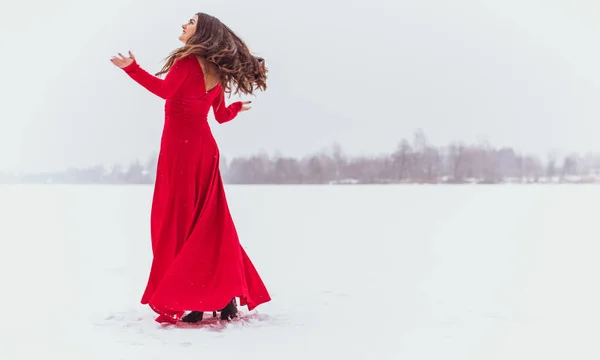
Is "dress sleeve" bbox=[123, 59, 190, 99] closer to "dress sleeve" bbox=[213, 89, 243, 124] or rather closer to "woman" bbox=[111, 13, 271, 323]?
"woman" bbox=[111, 13, 271, 323]

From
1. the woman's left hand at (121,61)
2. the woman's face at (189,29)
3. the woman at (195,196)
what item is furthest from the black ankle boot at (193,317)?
the woman's face at (189,29)

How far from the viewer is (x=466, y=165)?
→ 1520 cm

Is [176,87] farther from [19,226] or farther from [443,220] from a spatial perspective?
[443,220]

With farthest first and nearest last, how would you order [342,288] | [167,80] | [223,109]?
[342,288] → [223,109] → [167,80]

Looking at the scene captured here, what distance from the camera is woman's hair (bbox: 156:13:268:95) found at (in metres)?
3.12

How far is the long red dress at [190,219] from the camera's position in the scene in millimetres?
3031

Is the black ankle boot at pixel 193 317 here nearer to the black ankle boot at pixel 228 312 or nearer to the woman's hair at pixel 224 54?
the black ankle boot at pixel 228 312

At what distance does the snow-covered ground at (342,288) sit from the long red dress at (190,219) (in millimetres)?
134

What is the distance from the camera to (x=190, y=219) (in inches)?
123

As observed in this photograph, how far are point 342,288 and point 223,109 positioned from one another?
135cm

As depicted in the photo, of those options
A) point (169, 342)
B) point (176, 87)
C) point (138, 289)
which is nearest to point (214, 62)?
point (176, 87)

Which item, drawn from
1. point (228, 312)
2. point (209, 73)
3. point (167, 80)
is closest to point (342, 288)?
point (228, 312)

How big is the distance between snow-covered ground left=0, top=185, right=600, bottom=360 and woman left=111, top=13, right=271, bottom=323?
145 millimetres

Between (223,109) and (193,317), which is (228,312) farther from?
(223,109)
